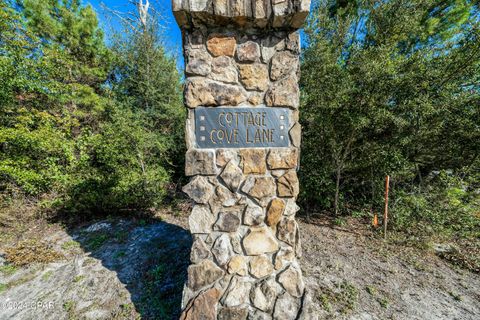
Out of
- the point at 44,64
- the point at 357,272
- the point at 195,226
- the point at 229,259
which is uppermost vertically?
the point at 44,64

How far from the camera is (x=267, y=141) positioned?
1.53 meters

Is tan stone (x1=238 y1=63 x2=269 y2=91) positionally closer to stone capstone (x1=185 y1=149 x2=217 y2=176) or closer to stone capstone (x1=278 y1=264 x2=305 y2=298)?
stone capstone (x1=185 y1=149 x2=217 y2=176)

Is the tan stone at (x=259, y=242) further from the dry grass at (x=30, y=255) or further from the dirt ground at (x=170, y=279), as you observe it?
the dry grass at (x=30, y=255)

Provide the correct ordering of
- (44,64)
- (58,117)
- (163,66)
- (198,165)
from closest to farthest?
(198,165), (44,64), (58,117), (163,66)

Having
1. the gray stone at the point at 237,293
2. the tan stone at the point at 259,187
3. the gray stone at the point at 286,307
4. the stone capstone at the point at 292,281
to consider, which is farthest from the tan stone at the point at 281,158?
the gray stone at the point at 286,307

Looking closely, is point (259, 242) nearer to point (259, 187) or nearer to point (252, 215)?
point (252, 215)

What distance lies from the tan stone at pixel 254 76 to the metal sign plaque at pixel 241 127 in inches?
7.2

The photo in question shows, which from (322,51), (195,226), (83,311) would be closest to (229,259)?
(195,226)

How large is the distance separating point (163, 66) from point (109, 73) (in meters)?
2.25

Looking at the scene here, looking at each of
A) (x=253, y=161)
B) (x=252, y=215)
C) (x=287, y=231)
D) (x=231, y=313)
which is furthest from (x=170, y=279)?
(x=253, y=161)

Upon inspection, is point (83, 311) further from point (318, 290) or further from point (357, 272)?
point (357, 272)

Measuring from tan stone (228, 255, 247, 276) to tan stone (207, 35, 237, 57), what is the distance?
170 cm

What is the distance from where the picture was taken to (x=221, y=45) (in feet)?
4.68

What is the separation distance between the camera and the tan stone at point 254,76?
1468 millimetres
